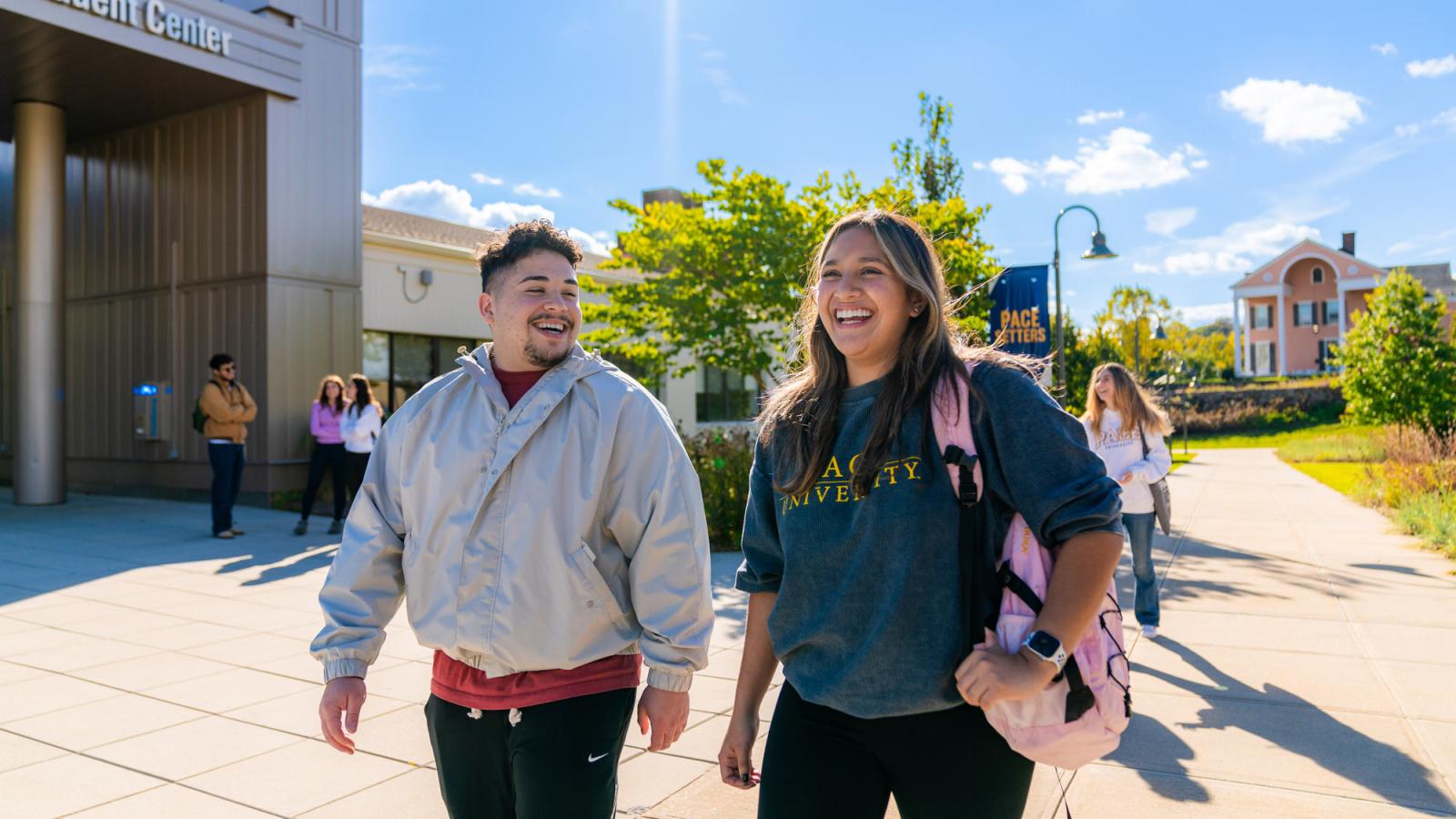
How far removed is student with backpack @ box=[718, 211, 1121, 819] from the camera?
6.30ft

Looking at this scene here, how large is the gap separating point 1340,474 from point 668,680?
84.0ft

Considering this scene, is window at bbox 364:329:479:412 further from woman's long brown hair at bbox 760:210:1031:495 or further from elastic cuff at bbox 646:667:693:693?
woman's long brown hair at bbox 760:210:1031:495

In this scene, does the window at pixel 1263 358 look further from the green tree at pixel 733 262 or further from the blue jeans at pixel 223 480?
the blue jeans at pixel 223 480

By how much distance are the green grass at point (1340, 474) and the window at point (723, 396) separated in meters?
13.9

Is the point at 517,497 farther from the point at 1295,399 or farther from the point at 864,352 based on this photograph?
the point at 1295,399

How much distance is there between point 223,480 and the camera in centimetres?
1155

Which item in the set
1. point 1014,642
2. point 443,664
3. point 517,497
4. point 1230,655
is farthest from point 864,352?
point 1230,655

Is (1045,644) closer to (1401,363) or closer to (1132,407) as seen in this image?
(1132,407)

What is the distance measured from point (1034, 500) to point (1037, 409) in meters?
0.18

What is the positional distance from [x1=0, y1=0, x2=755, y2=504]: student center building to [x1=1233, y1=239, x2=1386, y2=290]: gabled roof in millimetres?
69305

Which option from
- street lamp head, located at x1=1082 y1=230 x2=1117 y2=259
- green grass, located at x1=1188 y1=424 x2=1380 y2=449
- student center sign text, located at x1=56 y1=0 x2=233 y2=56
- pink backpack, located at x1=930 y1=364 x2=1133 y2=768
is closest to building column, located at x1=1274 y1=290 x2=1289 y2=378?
green grass, located at x1=1188 y1=424 x2=1380 y2=449

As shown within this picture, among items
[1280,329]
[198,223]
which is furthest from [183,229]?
[1280,329]

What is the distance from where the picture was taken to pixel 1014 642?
1928 millimetres

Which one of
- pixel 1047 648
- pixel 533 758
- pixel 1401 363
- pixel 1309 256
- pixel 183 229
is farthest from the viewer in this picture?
pixel 1309 256
